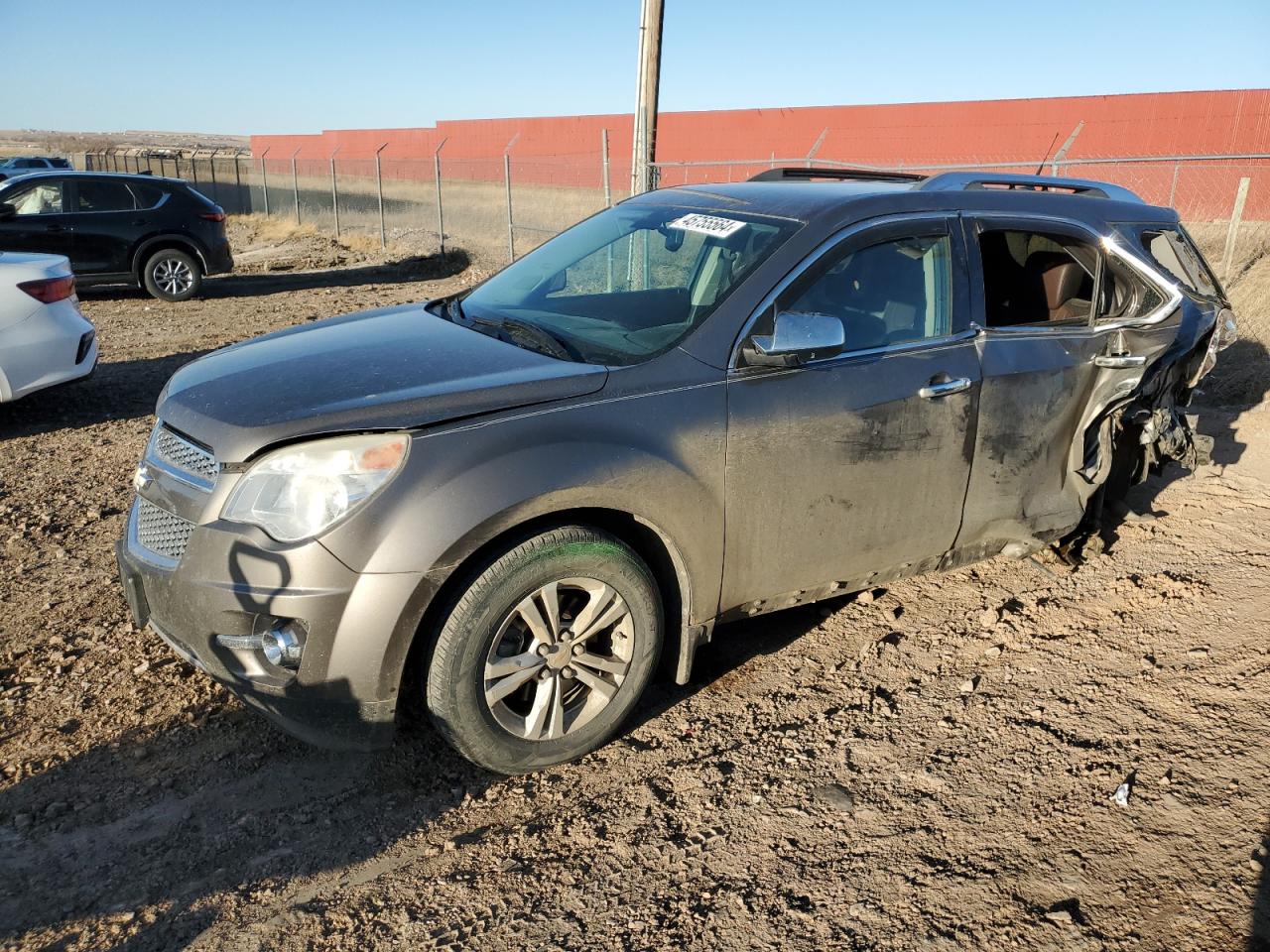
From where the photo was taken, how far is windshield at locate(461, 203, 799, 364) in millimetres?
3658

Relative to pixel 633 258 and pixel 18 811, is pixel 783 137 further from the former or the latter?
pixel 18 811

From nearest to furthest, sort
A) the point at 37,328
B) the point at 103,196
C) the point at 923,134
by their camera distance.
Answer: the point at 37,328 → the point at 103,196 → the point at 923,134

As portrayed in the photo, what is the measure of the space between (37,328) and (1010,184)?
253 inches

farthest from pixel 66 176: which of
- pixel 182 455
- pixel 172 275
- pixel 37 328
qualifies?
pixel 182 455

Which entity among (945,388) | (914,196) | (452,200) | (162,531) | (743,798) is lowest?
(743,798)

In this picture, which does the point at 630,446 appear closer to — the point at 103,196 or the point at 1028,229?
the point at 1028,229

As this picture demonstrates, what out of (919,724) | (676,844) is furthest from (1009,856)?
(676,844)

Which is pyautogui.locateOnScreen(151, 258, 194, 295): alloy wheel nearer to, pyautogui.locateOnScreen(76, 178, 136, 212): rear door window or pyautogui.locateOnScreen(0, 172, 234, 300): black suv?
pyautogui.locateOnScreen(0, 172, 234, 300): black suv

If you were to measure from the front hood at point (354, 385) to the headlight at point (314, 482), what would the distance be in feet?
0.17

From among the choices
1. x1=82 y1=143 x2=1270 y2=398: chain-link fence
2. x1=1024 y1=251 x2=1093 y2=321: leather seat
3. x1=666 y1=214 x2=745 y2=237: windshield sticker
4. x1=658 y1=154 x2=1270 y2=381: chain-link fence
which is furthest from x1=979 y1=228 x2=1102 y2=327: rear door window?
x1=658 y1=154 x2=1270 y2=381: chain-link fence

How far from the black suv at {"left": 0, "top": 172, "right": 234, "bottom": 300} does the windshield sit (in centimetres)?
1155

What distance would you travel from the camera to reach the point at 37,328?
7109 millimetres

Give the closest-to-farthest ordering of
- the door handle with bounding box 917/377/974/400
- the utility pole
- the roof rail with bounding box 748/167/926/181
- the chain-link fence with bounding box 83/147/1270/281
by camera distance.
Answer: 1. the door handle with bounding box 917/377/974/400
2. the roof rail with bounding box 748/167/926/181
3. the utility pole
4. the chain-link fence with bounding box 83/147/1270/281

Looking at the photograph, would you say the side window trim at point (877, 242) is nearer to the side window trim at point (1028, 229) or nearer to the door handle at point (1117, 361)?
the side window trim at point (1028, 229)
